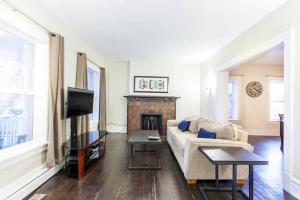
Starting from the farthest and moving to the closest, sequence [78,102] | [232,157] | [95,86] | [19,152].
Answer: [95,86]
[78,102]
[19,152]
[232,157]

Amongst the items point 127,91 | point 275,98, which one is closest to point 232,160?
point 127,91

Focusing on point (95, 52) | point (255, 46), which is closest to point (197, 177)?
point (255, 46)

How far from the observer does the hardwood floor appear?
7.97 ft

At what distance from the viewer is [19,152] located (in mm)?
2379

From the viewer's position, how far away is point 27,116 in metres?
2.84

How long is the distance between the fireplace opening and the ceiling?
256 centimetres

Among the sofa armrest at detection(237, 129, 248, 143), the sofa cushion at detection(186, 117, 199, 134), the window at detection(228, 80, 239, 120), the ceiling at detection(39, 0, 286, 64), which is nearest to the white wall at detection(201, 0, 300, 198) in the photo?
the ceiling at detection(39, 0, 286, 64)

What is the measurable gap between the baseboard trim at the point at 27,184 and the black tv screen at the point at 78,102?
0.95m

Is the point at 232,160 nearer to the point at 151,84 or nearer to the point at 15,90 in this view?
the point at 15,90

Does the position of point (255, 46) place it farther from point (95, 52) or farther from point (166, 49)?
point (95, 52)

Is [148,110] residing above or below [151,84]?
below

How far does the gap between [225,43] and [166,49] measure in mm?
1523

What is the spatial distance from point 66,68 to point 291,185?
4.16 m

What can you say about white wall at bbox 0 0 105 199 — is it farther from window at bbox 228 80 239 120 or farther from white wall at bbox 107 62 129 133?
window at bbox 228 80 239 120
